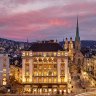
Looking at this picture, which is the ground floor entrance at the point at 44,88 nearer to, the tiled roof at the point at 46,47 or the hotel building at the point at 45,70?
the hotel building at the point at 45,70

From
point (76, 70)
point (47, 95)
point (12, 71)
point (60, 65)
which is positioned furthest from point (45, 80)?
point (76, 70)

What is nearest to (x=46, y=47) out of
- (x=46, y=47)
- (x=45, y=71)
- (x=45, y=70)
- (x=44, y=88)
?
(x=46, y=47)

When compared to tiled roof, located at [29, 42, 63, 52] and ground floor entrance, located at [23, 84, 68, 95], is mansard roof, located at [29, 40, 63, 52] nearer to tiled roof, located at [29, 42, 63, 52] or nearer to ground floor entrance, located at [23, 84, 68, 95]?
tiled roof, located at [29, 42, 63, 52]

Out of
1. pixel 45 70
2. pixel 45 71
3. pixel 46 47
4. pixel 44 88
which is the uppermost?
pixel 46 47

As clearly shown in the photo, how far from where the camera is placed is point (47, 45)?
106m

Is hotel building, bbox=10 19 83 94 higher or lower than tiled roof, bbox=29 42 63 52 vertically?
lower

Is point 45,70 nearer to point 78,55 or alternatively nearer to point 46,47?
point 46,47

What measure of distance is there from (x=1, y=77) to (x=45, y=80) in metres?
10.5

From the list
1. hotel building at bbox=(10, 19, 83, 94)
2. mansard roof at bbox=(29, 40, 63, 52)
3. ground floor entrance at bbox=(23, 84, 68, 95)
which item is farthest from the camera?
mansard roof at bbox=(29, 40, 63, 52)

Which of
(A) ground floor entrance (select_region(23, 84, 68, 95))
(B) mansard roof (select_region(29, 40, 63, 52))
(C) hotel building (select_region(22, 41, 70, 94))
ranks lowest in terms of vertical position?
(A) ground floor entrance (select_region(23, 84, 68, 95))

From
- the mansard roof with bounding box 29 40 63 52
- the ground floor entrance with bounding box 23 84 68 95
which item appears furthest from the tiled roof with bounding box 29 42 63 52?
the ground floor entrance with bounding box 23 84 68 95

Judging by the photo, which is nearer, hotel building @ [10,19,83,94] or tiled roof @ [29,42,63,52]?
hotel building @ [10,19,83,94]

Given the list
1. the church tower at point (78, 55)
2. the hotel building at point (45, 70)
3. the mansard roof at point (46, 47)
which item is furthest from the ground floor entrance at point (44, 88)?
the church tower at point (78, 55)

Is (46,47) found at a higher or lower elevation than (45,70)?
higher
